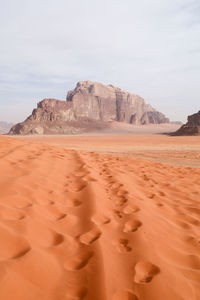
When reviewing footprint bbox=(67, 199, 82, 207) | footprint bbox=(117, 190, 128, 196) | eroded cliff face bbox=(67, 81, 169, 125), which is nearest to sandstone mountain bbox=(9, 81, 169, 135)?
eroded cliff face bbox=(67, 81, 169, 125)

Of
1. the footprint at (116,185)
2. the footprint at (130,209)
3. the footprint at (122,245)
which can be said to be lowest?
the footprint at (130,209)

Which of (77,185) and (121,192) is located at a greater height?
(77,185)

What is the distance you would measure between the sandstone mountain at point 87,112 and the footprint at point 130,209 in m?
72.5

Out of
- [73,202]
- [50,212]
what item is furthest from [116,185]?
[50,212]

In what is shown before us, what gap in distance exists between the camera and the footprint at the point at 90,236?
81.8 inches

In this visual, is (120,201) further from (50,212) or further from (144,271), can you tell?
(144,271)

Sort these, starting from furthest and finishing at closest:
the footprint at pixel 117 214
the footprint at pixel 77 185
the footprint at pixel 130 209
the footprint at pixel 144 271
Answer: the footprint at pixel 77 185 → the footprint at pixel 130 209 → the footprint at pixel 117 214 → the footprint at pixel 144 271

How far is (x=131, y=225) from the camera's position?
2.55m

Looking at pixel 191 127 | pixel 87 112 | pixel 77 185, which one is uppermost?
pixel 87 112

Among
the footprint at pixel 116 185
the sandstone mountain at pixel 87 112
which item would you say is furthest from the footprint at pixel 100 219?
the sandstone mountain at pixel 87 112

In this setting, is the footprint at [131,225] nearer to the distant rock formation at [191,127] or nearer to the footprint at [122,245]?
the footprint at [122,245]

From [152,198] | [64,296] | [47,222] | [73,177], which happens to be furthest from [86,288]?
[73,177]

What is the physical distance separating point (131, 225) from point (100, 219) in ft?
1.13

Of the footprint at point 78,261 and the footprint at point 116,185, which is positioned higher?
the footprint at point 78,261
